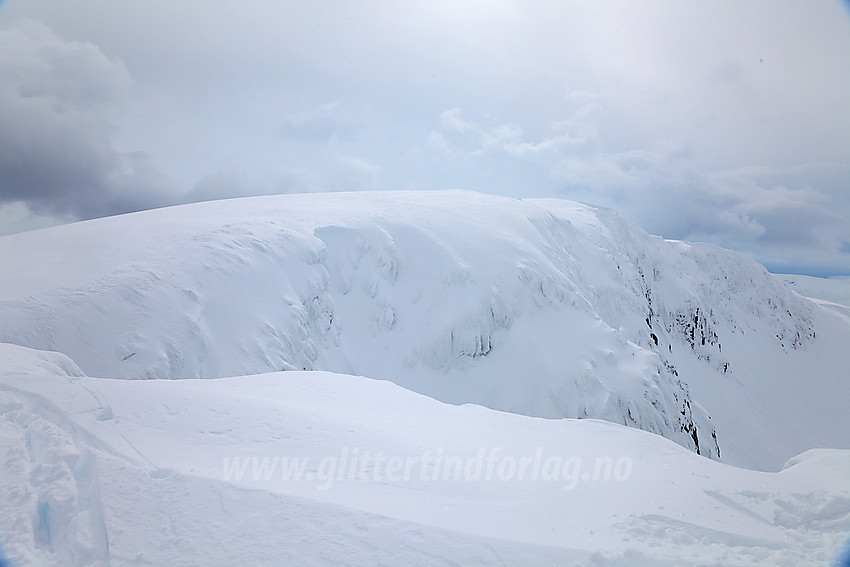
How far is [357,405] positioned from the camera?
8.59m

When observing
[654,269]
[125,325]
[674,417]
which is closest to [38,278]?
[125,325]

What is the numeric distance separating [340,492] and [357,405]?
144 inches

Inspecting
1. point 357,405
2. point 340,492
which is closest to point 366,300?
point 357,405

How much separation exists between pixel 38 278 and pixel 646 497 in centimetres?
1761

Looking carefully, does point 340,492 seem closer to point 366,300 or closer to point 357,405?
point 357,405

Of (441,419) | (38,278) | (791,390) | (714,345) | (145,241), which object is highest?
(145,241)

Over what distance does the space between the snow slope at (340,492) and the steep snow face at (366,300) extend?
24.3ft

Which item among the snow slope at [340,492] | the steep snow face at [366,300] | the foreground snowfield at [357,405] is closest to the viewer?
the snow slope at [340,492]

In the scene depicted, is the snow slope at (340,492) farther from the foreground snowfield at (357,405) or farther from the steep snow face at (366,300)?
the steep snow face at (366,300)

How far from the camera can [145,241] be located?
18297mm

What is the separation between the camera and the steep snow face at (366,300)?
14305 mm

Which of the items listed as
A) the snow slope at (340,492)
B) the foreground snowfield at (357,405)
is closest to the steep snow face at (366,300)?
the foreground snowfield at (357,405)

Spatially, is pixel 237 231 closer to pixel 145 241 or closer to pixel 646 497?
pixel 145 241

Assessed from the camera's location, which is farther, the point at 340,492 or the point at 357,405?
the point at 357,405
